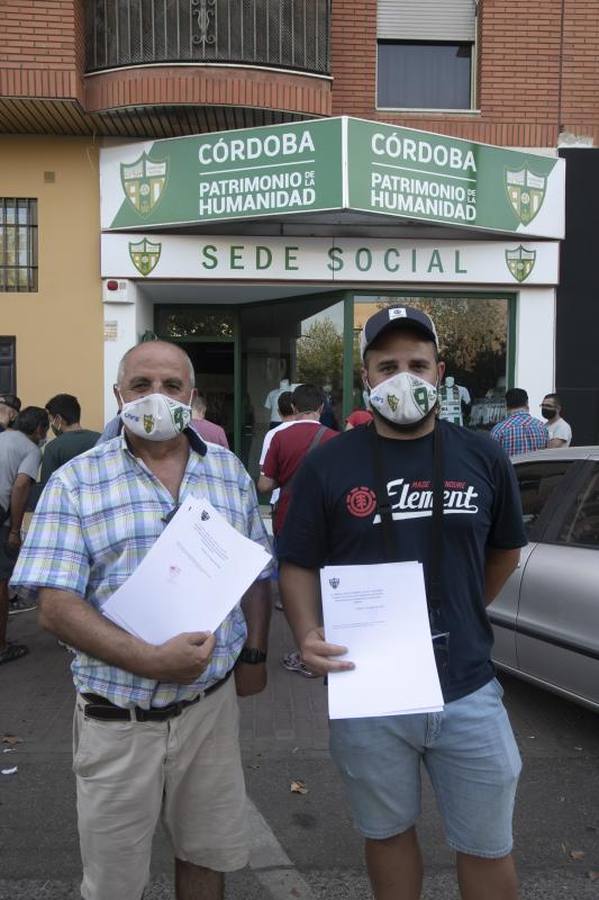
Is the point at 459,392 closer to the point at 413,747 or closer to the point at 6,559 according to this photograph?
the point at 6,559

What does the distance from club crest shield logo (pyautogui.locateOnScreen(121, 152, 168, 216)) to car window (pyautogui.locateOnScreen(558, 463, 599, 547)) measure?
6.68m

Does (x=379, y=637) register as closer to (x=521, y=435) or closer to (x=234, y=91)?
(x=521, y=435)

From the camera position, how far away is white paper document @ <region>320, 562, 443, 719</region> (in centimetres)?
199

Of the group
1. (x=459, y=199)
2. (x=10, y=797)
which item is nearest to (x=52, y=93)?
(x=459, y=199)

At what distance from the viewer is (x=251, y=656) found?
2.38 m

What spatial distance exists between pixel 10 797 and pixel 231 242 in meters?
7.17

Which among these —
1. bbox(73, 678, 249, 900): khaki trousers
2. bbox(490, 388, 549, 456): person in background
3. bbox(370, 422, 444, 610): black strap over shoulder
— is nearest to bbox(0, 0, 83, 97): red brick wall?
bbox(490, 388, 549, 456): person in background

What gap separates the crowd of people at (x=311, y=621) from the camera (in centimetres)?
207

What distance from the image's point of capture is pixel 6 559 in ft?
18.3

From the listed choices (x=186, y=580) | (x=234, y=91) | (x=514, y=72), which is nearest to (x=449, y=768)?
(x=186, y=580)

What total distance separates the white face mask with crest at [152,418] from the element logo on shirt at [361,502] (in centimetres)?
53

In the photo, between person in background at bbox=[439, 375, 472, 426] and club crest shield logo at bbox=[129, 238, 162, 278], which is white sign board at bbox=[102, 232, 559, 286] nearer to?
club crest shield logo at bbox=[129, 238, 162, 278]

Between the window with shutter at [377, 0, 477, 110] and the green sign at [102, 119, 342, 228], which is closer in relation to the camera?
the green sign at [102, 119, 342, 228]

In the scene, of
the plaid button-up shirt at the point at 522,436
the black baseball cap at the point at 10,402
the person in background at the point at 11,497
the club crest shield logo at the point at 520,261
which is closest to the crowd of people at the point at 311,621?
the person in background at the point at 11,497
